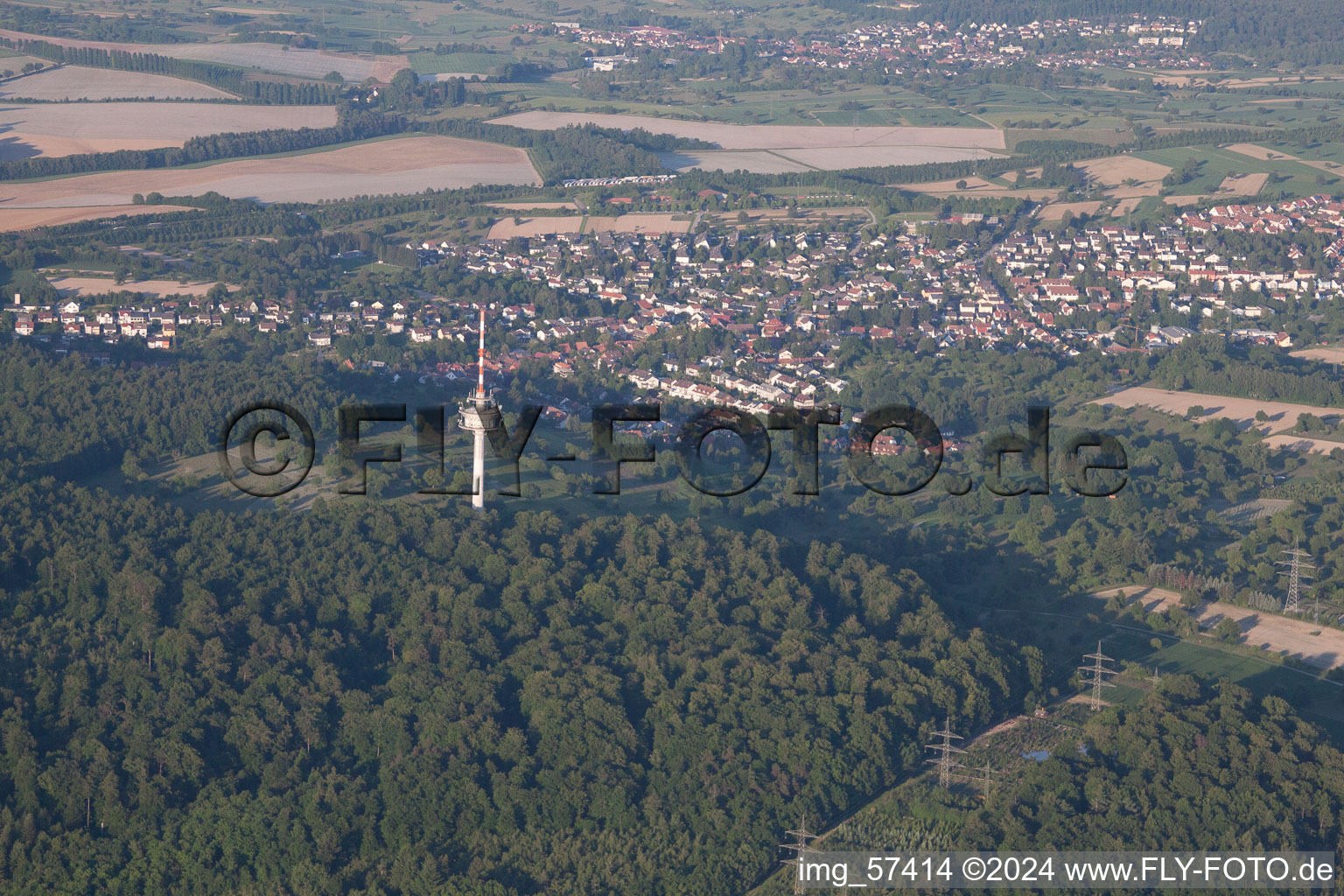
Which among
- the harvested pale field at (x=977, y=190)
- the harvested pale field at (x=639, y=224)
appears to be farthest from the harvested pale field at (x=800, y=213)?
the harvested pale field at (x=977, y=190)

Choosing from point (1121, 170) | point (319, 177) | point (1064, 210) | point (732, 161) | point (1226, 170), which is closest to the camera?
point (1064, 210)

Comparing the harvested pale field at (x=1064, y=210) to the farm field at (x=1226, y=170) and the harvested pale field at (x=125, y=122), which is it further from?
the harvested pale field at (x=125, y=122)

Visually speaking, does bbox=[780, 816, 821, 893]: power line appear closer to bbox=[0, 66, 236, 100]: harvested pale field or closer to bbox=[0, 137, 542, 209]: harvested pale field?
bbox=[0, 137, 542, 209]: harvested pale field

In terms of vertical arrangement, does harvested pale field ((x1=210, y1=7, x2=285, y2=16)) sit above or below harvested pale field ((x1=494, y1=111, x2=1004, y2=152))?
above

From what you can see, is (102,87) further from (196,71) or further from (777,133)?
(777,133)

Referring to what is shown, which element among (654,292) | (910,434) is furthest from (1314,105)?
(910,434)

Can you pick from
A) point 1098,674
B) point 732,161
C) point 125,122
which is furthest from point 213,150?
point 1098,674

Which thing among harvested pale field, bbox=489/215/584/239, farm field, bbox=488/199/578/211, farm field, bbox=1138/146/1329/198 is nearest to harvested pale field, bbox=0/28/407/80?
farm field, bbox=488/199/578/211
